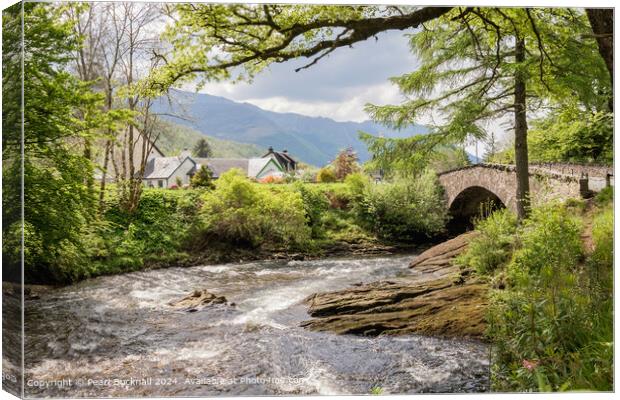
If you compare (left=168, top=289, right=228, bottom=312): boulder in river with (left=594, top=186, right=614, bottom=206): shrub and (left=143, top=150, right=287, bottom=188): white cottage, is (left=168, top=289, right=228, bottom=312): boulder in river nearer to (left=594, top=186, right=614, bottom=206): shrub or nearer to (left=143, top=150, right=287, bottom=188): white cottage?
(left=143, top=150, right=287, bottom=188): white cottage

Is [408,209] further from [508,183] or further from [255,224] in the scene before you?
[255,224]

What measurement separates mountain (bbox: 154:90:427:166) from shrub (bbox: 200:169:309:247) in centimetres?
38

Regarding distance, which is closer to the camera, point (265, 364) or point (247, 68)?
point (265, 364)

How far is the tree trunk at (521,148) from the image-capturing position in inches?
207

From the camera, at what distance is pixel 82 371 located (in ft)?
13.9

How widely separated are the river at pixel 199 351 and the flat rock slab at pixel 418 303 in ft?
0.46

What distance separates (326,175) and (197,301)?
169 centimetres

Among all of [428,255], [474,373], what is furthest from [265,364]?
[428,255]

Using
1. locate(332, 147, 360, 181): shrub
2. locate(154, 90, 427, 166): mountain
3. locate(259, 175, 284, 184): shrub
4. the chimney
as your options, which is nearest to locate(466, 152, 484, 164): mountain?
locate(332, 147, 360, 181): shrub

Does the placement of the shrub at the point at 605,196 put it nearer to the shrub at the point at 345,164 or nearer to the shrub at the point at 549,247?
the shrub at the point at 549,247

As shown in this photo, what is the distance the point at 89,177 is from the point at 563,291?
4083mm

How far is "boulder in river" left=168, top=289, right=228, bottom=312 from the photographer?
4668 millimetres

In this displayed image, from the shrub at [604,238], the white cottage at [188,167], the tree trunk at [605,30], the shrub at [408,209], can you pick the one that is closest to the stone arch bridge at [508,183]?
the shrub at [408,209]

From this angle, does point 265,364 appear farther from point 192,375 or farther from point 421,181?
point 421,181
